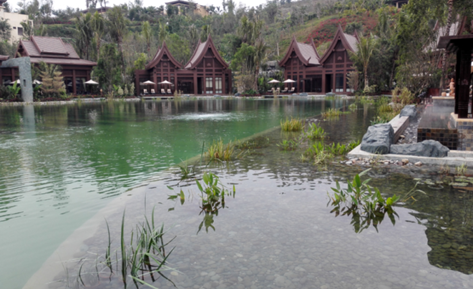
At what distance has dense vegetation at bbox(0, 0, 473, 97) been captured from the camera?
19.4 metres

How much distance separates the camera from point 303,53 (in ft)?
134

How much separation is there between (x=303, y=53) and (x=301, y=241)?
39.2 m

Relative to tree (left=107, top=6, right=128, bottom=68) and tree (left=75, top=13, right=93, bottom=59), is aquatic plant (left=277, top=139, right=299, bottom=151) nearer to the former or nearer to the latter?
tree (left=107, top=6, right=128, bottom=68)

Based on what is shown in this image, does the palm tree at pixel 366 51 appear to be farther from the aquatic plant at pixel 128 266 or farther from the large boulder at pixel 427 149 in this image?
the aquatic plant at pixel 128 266

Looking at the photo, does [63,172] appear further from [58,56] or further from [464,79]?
[58,56]

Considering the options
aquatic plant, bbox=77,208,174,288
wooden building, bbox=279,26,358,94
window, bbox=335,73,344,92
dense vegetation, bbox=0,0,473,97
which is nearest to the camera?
aquatic plant, bbox=77,208,174,288

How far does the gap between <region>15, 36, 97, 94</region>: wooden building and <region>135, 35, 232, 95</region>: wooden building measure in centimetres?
577

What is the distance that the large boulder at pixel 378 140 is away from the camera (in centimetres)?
674

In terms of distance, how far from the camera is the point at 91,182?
19.5 feet

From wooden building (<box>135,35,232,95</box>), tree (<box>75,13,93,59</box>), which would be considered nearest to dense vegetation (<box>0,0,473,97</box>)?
tree (<box>75,13,93,59</box>)

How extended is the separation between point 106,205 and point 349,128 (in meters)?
8.62

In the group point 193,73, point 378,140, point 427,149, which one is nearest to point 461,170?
point 427,149

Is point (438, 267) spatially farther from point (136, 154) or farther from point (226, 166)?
point (136, 154)

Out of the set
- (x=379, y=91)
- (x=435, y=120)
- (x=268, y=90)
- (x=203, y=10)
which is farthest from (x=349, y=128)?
(x=203, y=10)
